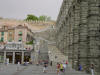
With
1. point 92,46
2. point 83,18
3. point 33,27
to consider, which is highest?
point 33,27

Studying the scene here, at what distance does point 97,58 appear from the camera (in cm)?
1809

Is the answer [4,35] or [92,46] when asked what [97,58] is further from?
[4,35]

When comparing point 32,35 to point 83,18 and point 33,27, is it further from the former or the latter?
point 83,18

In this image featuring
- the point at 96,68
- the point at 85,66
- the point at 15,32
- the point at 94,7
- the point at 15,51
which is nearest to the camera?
the point at 96,68

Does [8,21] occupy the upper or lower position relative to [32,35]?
upper

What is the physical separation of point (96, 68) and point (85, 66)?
3.72 m

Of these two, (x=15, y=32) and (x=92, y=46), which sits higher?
(x=15, y=32)

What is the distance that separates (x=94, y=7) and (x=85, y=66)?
22.0 ft

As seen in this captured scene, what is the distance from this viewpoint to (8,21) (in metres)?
94.8

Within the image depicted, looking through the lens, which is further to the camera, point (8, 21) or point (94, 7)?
point (8, 21)

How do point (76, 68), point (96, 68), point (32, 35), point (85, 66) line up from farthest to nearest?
point (32, 35), point (76, 68), point (85, 66), point (96, 68)

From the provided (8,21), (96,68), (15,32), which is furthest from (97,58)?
(8,21)

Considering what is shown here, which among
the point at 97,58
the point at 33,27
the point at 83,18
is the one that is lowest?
the point at 97,58

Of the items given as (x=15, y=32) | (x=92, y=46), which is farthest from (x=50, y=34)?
(x=92, y=46)
